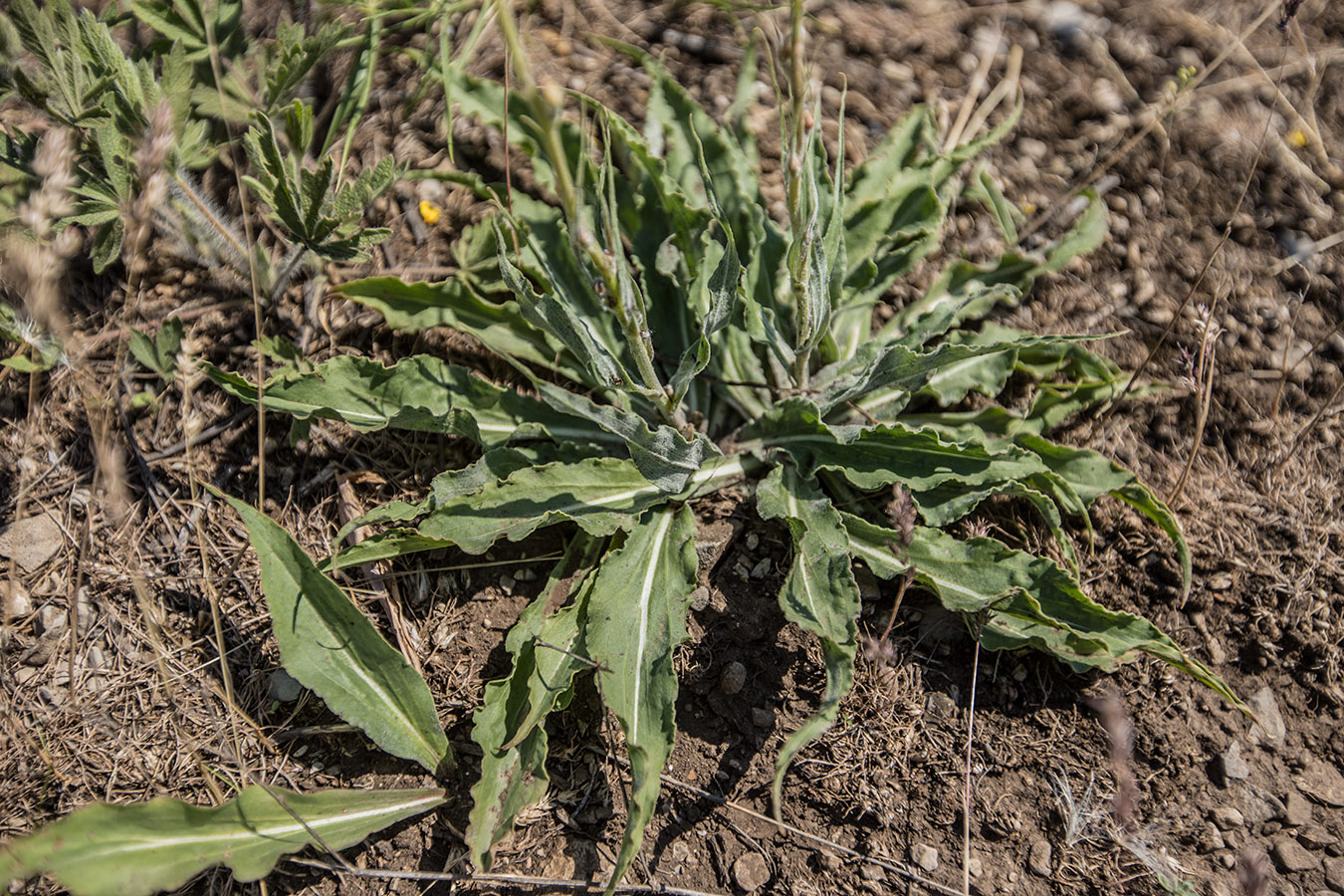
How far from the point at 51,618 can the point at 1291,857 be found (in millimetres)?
3857

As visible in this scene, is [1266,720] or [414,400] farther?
[414,400]

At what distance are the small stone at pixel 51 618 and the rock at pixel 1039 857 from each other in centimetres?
305

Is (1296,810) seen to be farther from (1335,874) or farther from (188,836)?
(188,836)

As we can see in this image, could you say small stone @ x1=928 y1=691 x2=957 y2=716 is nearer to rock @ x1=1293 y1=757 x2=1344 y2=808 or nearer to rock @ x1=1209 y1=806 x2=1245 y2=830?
rock @ x1=1209 y1=806 x2=1245 y2=830

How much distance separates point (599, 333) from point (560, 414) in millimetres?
309

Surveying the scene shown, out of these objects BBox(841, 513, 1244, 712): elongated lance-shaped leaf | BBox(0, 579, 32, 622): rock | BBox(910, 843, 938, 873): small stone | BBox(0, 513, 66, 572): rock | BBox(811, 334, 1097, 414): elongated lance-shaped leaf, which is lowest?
BBox(910, 843, 938, 873): small stone

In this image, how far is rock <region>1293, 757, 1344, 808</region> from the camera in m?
2.54

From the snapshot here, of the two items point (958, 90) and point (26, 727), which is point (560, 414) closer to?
point (26, 727)

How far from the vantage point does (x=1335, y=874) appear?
243 centimetres

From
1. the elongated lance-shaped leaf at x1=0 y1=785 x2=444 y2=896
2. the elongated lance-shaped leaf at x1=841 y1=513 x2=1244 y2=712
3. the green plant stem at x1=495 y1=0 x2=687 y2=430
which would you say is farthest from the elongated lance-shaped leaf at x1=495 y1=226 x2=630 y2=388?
the elongated lance-shaped leaf at x1=0 y1=785 x2=444 y2=896

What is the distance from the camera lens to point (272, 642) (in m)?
2.66

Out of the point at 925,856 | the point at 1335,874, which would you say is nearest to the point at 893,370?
the point at 925,856

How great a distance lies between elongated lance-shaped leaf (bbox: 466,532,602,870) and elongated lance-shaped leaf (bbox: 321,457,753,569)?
0.21 meters

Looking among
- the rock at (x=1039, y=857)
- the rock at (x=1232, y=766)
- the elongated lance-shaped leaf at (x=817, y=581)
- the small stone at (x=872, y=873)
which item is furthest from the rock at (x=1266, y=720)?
the elongated lance-shaped leaf at (x=817, y=581)
